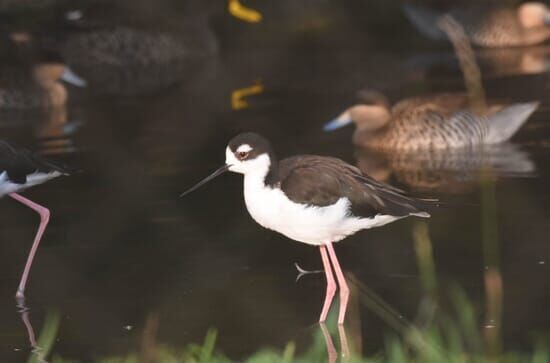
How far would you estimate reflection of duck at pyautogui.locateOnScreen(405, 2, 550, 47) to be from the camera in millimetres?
21344

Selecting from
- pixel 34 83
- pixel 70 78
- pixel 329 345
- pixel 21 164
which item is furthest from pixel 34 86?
pixel 329 345

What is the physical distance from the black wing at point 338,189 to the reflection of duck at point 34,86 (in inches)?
397

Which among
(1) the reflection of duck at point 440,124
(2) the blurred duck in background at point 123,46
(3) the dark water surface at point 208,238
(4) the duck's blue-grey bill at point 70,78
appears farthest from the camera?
(2) the blurred duck in background at point 123,46

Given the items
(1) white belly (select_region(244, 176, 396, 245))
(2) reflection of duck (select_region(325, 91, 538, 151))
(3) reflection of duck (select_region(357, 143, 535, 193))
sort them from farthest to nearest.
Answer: (2) reflection of duck (select_region(325, 91, 538, 151)), (3) reflection of duck (select_region(357, 143, 535, 193)), (1) white belly (select_region(244, 176, 396, 245))

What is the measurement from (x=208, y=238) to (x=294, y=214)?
2.66 m

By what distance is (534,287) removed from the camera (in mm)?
8531

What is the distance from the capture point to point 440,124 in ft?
43.3

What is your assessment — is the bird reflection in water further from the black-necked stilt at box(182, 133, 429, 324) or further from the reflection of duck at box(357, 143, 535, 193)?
the reflection of duck at box(357, 143, 535, 193)

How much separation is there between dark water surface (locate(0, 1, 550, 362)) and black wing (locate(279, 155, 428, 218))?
24.9 inches

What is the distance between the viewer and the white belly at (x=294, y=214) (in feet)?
25.7

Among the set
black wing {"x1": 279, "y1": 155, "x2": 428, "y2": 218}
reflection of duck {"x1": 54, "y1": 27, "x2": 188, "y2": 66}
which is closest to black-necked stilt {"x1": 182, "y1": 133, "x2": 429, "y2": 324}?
black wing {"x1": 279, "y1": 155, "x2": 428, "y2": 218}

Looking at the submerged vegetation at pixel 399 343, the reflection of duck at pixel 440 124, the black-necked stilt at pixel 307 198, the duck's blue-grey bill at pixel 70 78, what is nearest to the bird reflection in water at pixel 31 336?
the submerged vegetation at pixel 399 343

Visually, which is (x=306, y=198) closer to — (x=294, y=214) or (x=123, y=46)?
(x=294, y=214)

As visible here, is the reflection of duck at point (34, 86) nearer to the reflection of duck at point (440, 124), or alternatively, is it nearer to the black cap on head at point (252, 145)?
the reflection of duck at point (440, 124)
